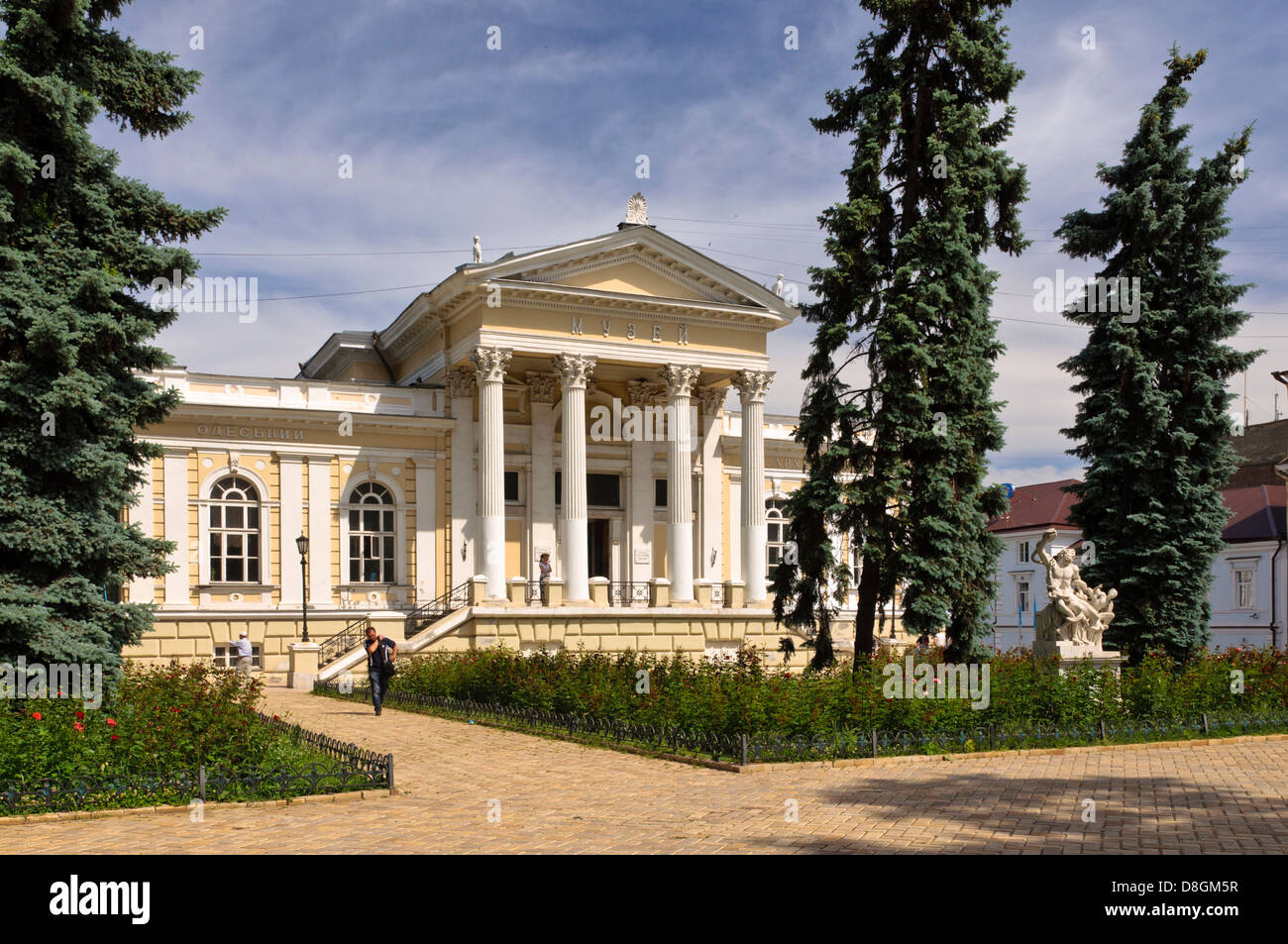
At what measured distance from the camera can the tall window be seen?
44750 millimetres

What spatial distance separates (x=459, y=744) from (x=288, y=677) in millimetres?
14727

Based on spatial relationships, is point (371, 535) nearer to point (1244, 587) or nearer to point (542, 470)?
point (542, 470)

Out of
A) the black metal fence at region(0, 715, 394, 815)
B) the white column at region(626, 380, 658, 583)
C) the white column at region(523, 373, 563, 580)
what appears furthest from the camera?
the white column at region(626, 380, 658, 583)

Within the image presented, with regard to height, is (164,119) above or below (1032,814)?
above

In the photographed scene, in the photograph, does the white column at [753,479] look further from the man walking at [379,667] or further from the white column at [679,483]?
the man walking at [379,667]

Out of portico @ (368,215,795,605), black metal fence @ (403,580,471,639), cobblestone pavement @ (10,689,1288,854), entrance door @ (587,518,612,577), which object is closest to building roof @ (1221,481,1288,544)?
portico @ (368,215,795,605)

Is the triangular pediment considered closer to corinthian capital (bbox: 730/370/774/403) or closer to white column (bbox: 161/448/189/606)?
corinthian capital (bbox: 730/370/774/403)

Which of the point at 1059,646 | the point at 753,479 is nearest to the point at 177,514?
the point at 753,479

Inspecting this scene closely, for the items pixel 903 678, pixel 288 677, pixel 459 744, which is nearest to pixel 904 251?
pixel 903 678

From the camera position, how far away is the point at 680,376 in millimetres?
35875

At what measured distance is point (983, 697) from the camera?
1616 cm

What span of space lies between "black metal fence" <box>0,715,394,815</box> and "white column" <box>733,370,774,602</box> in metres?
24.5

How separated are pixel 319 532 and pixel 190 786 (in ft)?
75.8
